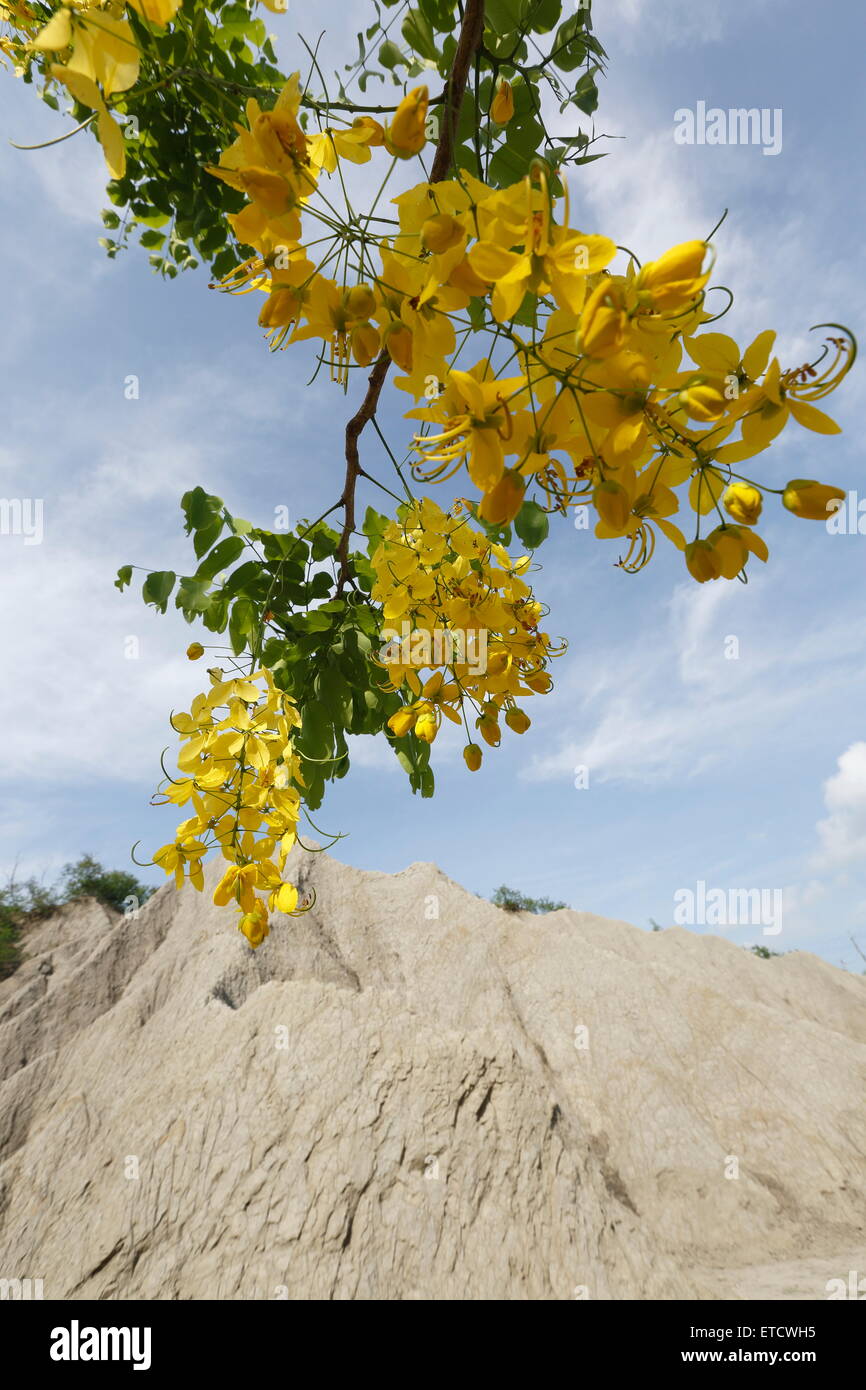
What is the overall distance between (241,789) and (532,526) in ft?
2.24

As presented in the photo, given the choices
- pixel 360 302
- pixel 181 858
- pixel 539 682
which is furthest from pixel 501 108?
pixel 181 858

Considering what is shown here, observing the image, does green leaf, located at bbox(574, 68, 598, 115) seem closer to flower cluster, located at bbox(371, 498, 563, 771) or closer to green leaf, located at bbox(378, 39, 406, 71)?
green leaf, located at bbox(378, 39, 406, 71)

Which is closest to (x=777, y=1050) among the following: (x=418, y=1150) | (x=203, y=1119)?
(x=418, y=1150)

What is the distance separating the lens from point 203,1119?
458cm

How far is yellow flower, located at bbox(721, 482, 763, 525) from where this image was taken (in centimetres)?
48

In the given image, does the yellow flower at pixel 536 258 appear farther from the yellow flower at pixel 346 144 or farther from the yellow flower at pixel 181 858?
the yellow flower at pixel 181 858

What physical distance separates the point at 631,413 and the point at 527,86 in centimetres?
78

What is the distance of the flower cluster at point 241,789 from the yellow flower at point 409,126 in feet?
2.46

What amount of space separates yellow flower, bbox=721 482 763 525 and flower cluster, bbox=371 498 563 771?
509 mm

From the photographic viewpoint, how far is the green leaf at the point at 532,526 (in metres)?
1.23

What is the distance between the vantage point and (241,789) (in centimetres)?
107

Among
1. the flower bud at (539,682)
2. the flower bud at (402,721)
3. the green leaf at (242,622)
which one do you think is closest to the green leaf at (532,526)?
the flower bud at (539,682)

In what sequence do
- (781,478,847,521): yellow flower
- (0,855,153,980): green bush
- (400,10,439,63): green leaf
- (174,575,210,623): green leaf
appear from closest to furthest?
(781,478,847,521): yellow flower → (400,10,439,63): green leaf → (174,575,210,623): green leaf → (0,855,153,980): green bush

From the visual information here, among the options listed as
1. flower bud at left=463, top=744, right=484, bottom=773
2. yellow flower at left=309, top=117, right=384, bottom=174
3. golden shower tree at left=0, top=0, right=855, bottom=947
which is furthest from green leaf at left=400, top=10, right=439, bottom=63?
flower bud at left=463, top=744, right=484, bottom=773
